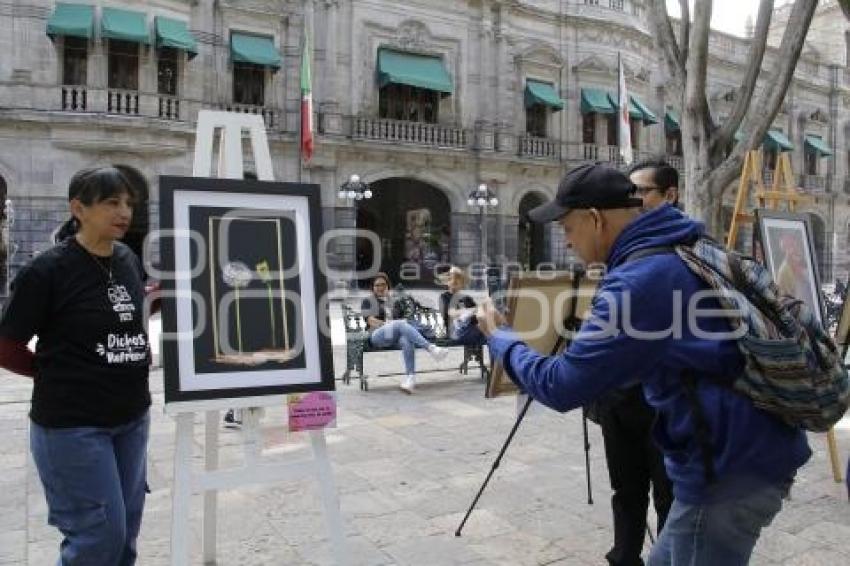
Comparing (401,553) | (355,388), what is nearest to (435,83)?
(355,388)

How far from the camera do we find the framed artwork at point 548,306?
12.1ft

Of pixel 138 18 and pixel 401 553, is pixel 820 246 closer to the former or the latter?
pixel 138 18

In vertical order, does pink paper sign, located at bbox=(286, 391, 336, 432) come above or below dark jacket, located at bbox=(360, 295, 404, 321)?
below

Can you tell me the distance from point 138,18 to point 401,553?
18.7 meters

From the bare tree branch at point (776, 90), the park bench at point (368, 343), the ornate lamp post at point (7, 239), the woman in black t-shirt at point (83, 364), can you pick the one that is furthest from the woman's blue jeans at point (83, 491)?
the ornate lamp post at point (7, 239)

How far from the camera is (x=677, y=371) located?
182 cm

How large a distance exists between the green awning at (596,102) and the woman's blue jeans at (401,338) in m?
19.9

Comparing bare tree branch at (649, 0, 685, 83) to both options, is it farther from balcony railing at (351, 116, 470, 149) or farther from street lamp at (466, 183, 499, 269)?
balcony railing at (351, 116, 470, 149)

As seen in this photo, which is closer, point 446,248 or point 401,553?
point 401,553

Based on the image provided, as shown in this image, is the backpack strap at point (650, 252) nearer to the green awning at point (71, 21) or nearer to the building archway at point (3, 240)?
the green awning at point (71, 21)

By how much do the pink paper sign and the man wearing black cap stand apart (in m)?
1.44

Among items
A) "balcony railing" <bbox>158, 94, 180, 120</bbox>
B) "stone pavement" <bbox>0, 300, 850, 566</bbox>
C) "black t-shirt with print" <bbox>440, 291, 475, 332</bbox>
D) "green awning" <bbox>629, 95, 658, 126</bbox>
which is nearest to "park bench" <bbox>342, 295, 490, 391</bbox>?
"black t-shirt with print" <bbox>440, 291, 475, 332</bbox>

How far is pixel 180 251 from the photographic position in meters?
2.93

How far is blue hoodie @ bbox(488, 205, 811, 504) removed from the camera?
5.79ft
